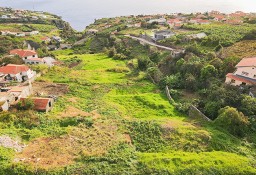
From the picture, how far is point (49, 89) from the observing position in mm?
40031

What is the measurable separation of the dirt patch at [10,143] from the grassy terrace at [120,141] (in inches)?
25.7

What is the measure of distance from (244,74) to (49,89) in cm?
2982

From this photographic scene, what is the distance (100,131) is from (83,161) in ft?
16.4

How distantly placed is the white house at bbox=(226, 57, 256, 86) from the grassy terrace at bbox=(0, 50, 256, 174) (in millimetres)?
10238

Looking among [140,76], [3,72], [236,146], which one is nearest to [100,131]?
[236,146]

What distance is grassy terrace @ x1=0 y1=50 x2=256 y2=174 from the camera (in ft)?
72.7

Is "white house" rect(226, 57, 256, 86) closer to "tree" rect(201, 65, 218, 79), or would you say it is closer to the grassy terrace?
"tree" rect(201, 65, 218, 79)

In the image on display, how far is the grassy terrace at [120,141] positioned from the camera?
873 inches

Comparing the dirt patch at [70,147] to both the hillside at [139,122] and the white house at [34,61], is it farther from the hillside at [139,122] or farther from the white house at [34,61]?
the white house at [34,61]

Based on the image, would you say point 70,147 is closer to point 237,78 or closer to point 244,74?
point 237,78

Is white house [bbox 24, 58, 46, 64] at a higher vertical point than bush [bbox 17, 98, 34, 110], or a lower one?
higher

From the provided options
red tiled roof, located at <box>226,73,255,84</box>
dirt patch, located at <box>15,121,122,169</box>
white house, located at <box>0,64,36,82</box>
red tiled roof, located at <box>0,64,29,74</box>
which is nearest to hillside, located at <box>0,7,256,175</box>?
dirt patch, located at <box>15,121,122,169</box>

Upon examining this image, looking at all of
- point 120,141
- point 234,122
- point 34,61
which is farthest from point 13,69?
point 234,122

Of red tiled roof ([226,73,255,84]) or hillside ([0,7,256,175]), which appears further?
red tiled roof ([226,73,255,84])
